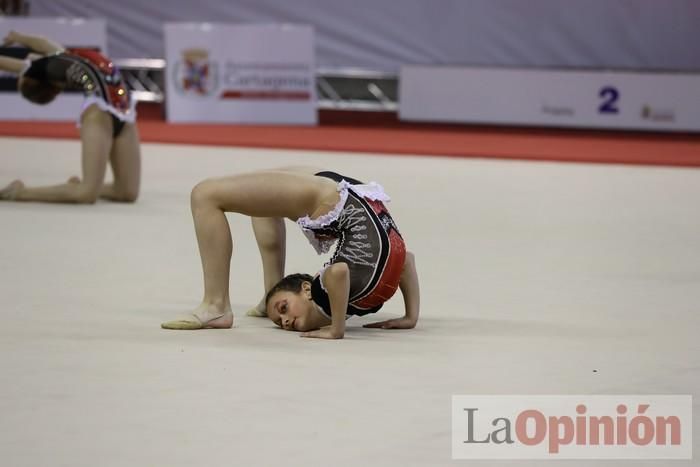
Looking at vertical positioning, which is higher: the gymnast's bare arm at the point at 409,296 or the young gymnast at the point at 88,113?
the young gymnast at the point at 88,113

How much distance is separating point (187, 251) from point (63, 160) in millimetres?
3690

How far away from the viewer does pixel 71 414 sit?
3.08m

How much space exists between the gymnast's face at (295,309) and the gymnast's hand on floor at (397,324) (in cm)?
25

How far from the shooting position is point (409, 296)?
408 centimetres

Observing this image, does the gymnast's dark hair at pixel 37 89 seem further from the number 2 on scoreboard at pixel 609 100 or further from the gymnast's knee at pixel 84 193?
the number 2 on scoreboard at pixel 609 100

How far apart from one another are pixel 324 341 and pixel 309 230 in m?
0.42

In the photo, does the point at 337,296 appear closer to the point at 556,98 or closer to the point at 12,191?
the point at 12,191

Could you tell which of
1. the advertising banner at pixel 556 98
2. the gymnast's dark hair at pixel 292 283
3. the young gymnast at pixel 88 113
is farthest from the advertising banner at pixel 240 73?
the gymnast's dark hair at pixel 292 283

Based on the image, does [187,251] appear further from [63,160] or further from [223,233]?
[63,160]

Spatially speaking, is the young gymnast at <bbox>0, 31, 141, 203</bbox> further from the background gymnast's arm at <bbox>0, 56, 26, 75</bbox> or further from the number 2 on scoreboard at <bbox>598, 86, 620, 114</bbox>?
the number 2 on scoreboard at <bbox>598, 86, 620, 114</bbox>

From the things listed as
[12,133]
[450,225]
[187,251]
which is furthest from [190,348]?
[12,133]

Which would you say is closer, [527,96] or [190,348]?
[190,348]

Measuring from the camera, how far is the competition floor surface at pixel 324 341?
9.65 feet

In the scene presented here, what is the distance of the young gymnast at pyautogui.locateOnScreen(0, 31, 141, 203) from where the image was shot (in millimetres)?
6676
